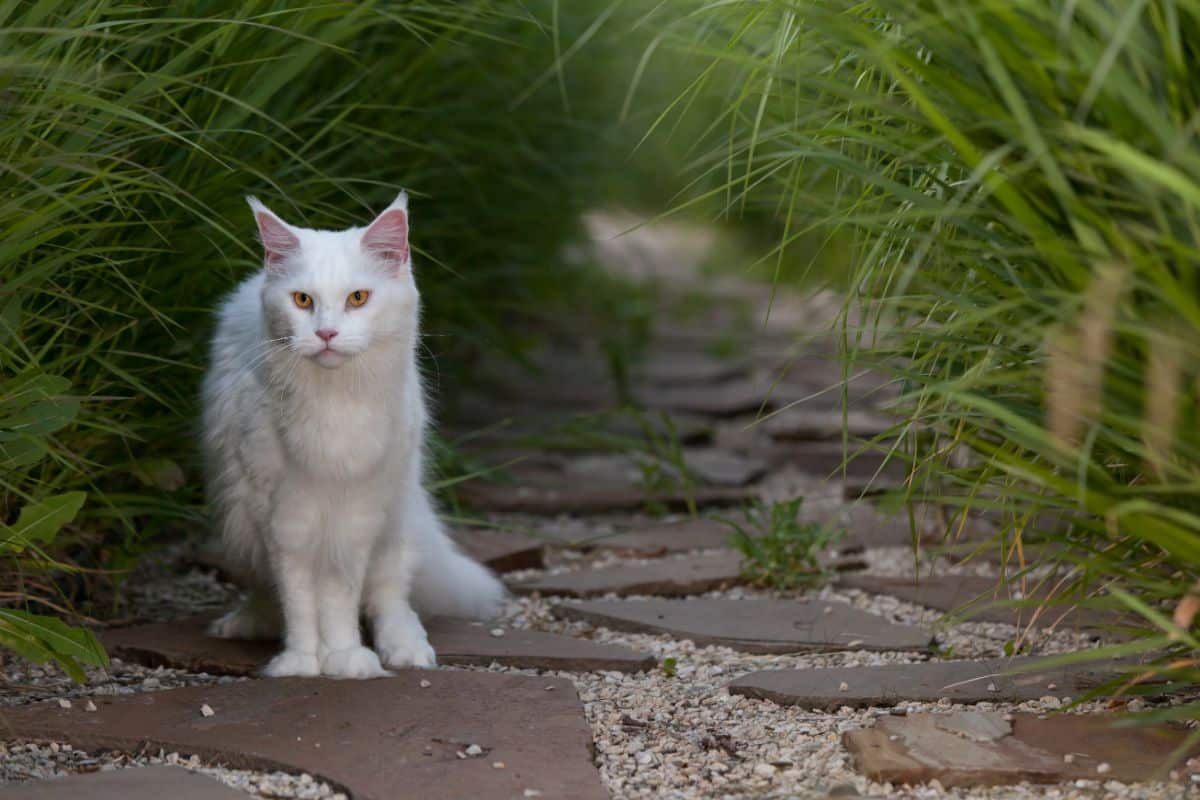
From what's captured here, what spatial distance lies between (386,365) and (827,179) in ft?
6.14

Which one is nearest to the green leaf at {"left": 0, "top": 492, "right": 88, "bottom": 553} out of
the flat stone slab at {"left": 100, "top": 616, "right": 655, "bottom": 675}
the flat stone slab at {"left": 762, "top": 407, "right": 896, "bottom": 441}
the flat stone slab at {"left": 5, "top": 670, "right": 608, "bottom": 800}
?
the flat stone slab at {"left": 5, "top": 670, "right": 608, "bottom": 800}

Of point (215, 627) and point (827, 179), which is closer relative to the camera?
point (215, 627)

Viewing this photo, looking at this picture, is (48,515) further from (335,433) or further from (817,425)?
(817,425)

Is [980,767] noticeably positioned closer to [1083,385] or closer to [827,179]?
[1083,385]

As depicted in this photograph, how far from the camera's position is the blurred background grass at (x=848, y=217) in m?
1.73

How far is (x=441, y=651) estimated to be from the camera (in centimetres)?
273

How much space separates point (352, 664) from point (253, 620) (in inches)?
13.7

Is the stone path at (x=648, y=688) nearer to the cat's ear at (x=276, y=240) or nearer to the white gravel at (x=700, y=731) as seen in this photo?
the white gravel at (x=700, y=731)

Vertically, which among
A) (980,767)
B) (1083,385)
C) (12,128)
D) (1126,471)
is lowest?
(980,767)

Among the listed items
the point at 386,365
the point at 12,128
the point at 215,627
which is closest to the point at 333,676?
the point at 215,627

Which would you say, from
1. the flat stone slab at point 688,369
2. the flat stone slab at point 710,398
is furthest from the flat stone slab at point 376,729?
the flat stone slab at point 688,369

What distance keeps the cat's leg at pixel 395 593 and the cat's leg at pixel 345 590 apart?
7 cm

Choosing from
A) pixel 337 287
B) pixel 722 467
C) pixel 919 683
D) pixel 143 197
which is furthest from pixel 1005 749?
pixel 722 467

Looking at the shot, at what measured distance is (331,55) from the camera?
3.31 meters
